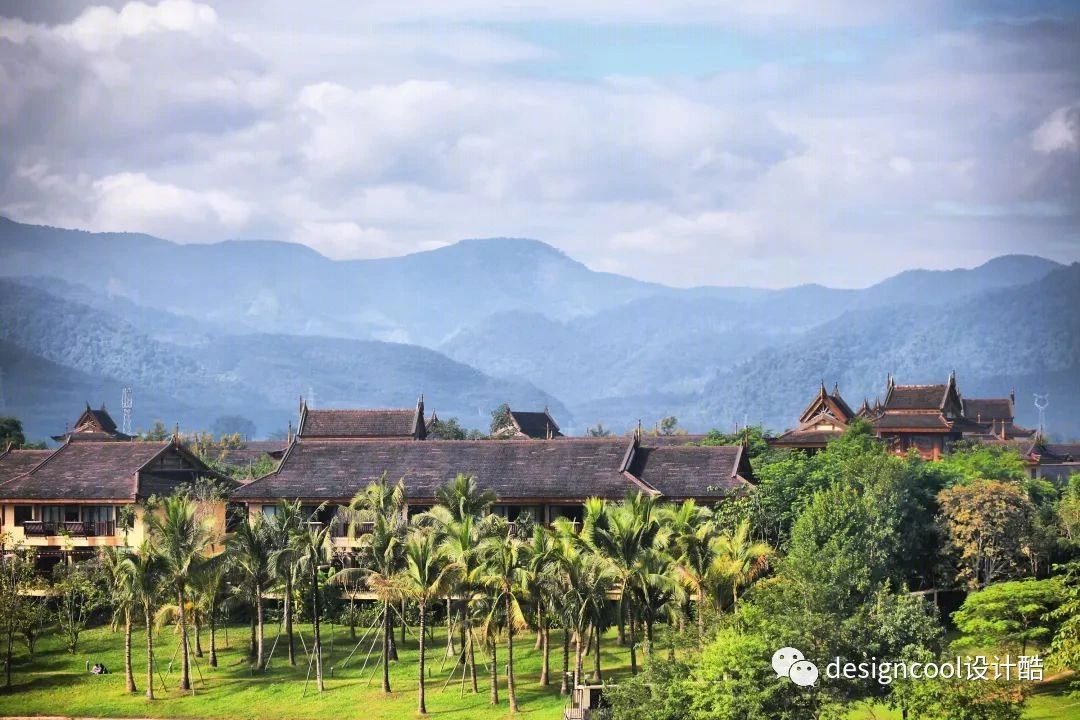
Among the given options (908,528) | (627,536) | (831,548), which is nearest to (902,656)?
(831,548)

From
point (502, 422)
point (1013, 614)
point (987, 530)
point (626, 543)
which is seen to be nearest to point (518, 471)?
point (626, 543)

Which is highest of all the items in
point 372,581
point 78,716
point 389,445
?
point 389,445

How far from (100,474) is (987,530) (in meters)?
35.8

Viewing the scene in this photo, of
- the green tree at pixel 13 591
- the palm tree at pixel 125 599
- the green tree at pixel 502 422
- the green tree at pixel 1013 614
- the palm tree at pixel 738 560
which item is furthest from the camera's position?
the green tree at pixel 502 422

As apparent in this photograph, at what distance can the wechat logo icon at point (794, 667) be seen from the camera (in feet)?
129

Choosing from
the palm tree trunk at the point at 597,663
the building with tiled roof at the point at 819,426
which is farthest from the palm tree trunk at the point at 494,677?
the building with tiled roof at the point at 819,426

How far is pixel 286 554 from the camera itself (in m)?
55.6

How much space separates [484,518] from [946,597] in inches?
613

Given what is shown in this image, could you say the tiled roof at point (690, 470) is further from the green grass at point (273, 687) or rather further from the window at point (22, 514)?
the window at point (22, 514)

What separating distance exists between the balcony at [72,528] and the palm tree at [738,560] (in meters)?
27.4

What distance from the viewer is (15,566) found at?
6116cm

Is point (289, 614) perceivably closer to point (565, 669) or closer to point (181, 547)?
point (181, 547)

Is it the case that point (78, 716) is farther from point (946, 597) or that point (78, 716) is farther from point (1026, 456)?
point (1026, 456)

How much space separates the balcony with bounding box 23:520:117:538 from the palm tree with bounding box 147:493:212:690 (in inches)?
452
